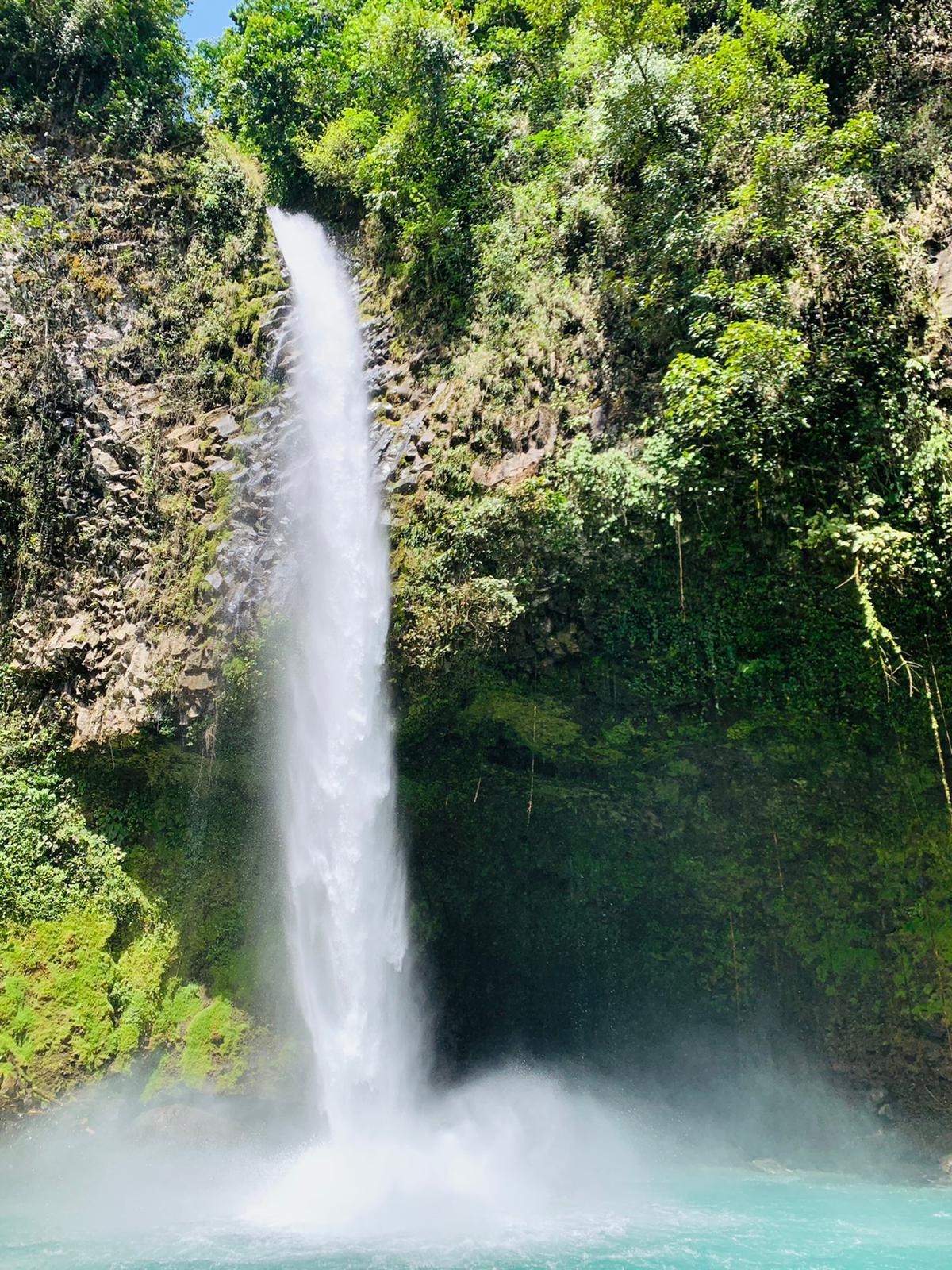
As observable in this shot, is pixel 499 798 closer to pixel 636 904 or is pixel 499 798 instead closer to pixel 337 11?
pixel 636 904

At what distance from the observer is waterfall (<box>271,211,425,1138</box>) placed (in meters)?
9.35

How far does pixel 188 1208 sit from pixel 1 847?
5.05 metres

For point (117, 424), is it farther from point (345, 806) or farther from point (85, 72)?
point (85, 72)

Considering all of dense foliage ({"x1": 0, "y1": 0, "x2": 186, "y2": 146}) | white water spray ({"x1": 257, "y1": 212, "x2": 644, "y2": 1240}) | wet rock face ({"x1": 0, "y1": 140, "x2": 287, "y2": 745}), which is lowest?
white water spray ({"x1": 257, "y1": 212, "x2": 644, "y2": 1240})

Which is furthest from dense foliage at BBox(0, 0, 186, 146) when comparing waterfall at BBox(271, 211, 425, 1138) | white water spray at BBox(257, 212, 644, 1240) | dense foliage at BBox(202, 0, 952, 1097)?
waterfall at BBox(271, 211, 425, 1138)

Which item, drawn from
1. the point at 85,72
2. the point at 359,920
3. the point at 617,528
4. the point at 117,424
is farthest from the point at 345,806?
the point at 85,72

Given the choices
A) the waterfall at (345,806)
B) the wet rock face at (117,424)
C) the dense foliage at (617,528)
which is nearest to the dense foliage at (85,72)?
the wet rock face at (117,424)

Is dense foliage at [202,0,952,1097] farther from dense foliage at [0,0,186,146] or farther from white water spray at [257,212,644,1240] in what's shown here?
dense foliage at [0,0,186,146]

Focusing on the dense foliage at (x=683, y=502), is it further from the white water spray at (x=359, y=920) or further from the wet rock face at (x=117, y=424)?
the wet rock face at (x=117, y=424)

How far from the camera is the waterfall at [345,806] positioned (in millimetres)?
9352

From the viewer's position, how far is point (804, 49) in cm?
995

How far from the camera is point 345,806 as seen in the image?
9.70 m

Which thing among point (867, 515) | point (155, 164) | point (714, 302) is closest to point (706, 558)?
point (867, 515)

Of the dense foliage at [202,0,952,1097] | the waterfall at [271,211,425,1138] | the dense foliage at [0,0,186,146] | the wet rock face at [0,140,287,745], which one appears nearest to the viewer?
the dense foliage at [202,0,952,1097]
